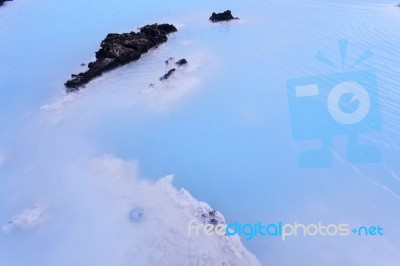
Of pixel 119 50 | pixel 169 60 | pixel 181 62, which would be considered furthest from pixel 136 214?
pixel 119 50

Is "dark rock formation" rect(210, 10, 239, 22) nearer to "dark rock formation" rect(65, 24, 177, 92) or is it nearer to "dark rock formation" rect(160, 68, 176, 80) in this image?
"dark rock formation" rect(65, 24, 177, 92)

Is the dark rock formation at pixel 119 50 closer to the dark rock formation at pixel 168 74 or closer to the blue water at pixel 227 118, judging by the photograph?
the blue water at pixel 227 118

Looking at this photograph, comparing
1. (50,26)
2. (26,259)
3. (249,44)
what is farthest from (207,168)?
(50,26)

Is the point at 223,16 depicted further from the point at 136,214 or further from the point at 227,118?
the point at 136,214

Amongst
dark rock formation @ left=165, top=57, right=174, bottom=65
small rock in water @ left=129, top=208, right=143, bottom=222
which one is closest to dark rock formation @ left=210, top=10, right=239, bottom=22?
dark rock formation @ left=165, top=57, right=174, bottom=65

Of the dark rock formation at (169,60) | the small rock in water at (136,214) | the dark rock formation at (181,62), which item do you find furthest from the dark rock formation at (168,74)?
the small rock in water at (136,214)

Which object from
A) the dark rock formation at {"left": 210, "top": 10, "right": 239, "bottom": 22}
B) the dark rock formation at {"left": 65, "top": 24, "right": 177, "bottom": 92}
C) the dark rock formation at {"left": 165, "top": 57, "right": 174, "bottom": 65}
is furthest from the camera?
the dark rock formation at {"left": 210, "top": 10, "right": 239, "bottom": 22}
